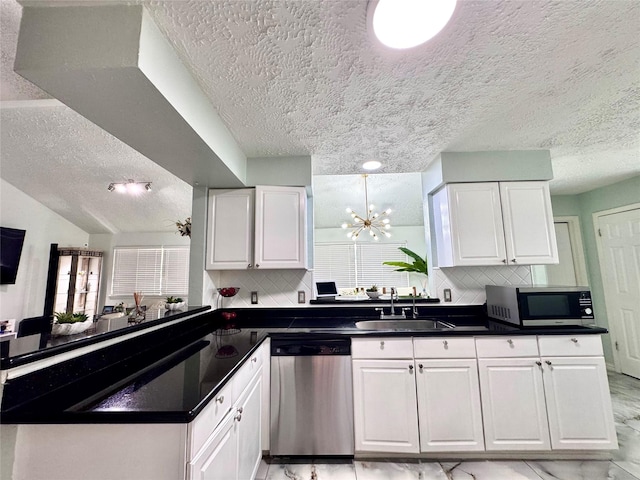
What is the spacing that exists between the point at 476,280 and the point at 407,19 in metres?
2.32

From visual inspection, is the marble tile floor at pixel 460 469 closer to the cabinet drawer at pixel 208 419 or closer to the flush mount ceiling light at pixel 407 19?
the cabinet drawer at pixel 208 419

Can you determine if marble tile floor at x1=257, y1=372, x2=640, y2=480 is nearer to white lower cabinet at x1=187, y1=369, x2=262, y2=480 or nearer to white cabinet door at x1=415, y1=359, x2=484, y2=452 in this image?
white cabinet door at x1=415, y1=359, x2=484, y2=452

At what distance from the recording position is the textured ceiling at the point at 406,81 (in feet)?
3.86

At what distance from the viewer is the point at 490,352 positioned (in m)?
1.99

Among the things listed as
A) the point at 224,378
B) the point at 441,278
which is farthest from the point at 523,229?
the point at 224,378

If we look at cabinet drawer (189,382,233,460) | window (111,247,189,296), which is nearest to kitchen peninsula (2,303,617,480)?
cabinet drawer (189,382,233,460)

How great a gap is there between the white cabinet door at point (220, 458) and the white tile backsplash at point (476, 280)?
2154mm

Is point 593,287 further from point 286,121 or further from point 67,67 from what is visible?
point 67,67

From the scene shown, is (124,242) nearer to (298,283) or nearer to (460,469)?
(298,283)

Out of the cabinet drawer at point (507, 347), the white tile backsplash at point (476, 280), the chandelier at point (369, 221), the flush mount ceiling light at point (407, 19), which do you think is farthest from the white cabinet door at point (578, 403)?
the chandelier at point (369, 221)

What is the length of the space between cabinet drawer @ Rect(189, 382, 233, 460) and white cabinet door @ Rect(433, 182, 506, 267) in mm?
2086

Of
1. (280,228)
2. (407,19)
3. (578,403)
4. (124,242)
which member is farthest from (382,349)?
(124,242)

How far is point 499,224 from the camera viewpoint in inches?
96.6

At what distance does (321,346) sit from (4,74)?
2.40 meters
